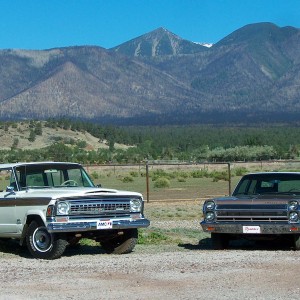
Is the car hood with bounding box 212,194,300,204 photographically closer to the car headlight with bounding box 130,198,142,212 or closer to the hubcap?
the car headlight with bounding box 130,198,142,212

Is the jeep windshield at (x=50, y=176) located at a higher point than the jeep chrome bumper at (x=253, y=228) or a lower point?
higher

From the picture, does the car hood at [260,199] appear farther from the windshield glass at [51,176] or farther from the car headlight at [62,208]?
the car headlight at [62,208]

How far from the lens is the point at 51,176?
1786 centimetres

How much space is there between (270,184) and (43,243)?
4982 millimetres

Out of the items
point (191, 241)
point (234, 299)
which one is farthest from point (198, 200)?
point (234, 299)

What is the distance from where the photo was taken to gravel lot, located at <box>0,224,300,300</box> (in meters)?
12.5

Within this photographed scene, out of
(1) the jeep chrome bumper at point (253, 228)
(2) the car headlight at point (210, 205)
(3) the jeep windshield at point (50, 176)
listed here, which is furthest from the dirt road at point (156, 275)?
(3) the jeep windshield at point (50, 176)

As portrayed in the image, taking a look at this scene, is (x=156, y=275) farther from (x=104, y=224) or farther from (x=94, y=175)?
(x=94, y=175)

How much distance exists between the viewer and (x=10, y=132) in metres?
129

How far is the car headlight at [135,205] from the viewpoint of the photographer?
16.9 meters

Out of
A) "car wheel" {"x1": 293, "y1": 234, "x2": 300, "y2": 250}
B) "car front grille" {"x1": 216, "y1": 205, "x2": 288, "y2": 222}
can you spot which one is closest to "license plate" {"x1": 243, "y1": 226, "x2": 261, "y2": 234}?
"car front grille" {"x1": 216, "y1": 205, "x2": 288, "y2": 222}

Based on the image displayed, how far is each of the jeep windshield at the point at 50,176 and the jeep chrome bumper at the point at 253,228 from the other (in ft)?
8.73

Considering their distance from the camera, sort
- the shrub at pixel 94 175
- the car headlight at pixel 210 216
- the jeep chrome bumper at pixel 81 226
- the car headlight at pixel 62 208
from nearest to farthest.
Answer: the jeep chrome bumper at pixel 81 226, the car headlight at pixel 62 208, the car headlight at pixel 210 216, the shrub at pixel 94 175

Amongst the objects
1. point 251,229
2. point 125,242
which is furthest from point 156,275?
point 251,229
